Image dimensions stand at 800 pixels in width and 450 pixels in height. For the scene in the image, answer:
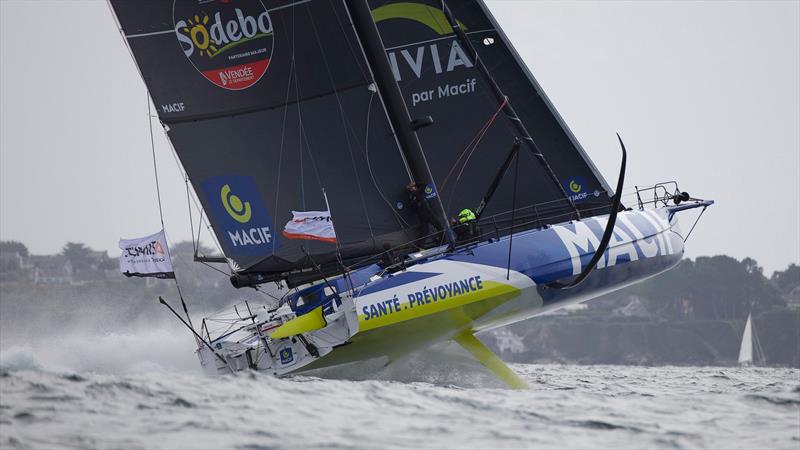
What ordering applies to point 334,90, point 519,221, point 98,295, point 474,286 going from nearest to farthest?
point 474,286 → point 334,90 → point 519,221 → point 98,295

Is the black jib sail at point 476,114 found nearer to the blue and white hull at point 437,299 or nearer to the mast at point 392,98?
the blue and white hull at point 437,299

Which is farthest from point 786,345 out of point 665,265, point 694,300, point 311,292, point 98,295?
point 311,292

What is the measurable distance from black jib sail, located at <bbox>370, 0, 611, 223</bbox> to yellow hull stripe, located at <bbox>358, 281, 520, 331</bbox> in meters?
2.72

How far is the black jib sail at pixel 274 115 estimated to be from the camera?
46.5 feet

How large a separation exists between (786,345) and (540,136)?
54840mm

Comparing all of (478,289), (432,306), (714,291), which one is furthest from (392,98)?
(714,291)

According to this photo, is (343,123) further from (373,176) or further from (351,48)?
(351,48)

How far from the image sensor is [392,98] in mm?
14367

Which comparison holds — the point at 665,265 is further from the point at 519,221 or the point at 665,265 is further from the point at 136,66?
the point at 136,66

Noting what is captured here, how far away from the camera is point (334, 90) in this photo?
1432 cm

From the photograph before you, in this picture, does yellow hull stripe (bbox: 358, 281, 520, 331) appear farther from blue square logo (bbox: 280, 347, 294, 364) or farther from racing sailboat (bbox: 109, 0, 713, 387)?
blue square logo (bbox: 280, 347, 294, 364)

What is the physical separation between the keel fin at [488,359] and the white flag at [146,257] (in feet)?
11.2

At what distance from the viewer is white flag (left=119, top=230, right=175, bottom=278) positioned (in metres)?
13.6

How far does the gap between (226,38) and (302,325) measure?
3562mm
